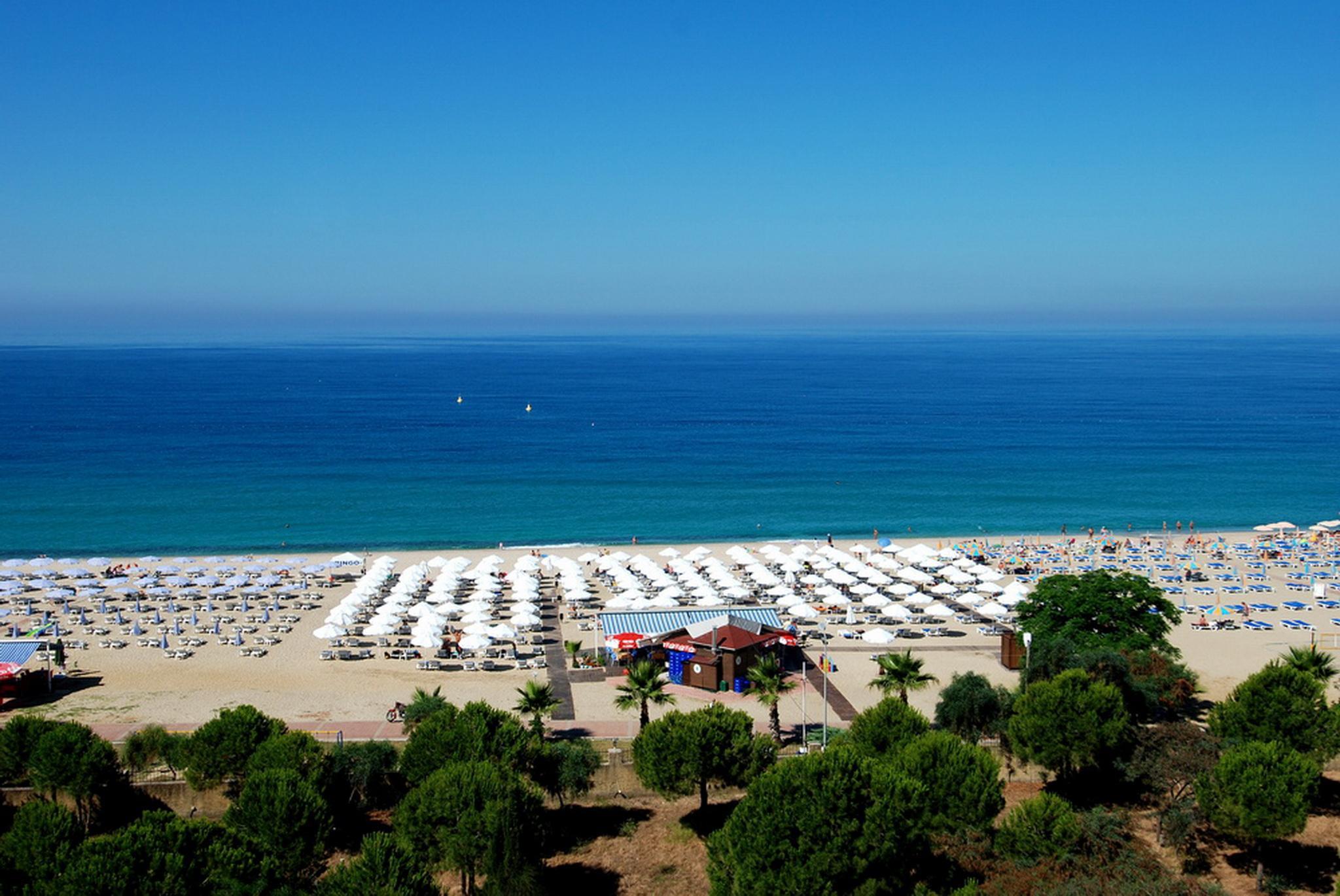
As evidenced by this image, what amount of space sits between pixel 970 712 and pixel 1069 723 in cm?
378

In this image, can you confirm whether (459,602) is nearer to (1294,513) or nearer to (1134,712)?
(1134,712)

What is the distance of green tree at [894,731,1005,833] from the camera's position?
18.5 m

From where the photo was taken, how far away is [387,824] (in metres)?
22.2

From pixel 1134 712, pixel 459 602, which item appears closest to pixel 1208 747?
pixel 1134 712

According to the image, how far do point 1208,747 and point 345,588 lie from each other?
3373cm

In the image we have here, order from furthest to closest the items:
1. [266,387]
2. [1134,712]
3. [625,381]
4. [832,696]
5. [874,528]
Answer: [625,381], [266,387], [874,528], [832,696], [1134,712]

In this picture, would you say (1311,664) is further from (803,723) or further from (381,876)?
(381,876)

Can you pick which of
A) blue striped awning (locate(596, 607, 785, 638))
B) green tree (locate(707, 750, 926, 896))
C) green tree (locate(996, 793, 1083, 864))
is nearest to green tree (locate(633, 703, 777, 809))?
green tree (locate(707, 750, 926, 896))

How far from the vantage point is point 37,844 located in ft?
54.2

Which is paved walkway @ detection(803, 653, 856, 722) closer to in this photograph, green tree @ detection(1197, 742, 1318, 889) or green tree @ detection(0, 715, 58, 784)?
green tree @ detection(1197, 742, 1318, 889)

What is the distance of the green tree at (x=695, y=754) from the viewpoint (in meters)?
20.7

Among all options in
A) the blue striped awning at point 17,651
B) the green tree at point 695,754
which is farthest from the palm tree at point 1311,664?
the blue striped awning at point 17,651

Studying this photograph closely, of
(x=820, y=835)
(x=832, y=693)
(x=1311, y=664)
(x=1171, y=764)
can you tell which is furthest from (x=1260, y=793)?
(x=832, y=693)

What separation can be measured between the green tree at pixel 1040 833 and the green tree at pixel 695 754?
198 inches
